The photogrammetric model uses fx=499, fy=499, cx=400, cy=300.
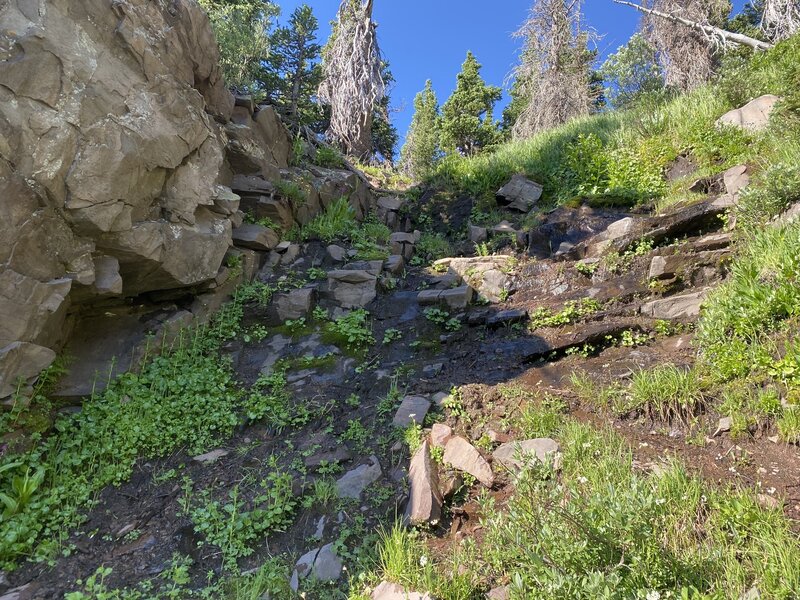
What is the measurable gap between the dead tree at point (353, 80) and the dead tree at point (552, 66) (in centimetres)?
415

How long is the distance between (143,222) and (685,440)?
5.47 metres

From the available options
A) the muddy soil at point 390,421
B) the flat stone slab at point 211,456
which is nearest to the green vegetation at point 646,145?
the muddy soil at point 390,421

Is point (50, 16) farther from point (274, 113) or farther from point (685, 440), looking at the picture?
point (685, 440)

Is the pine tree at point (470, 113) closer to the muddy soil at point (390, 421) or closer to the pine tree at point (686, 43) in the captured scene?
the pine tree at point (686, 43)

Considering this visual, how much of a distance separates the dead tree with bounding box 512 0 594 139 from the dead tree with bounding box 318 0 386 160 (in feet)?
13.6

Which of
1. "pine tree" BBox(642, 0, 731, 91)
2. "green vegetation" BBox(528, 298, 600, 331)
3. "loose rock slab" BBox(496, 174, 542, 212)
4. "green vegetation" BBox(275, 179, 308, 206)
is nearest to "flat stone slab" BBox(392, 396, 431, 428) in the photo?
"green vegetation" BBox(528, 298, 600, 331)

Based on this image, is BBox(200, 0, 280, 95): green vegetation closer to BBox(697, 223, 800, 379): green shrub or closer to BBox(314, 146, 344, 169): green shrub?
BBox(314, 146, 344, 169): green shrub

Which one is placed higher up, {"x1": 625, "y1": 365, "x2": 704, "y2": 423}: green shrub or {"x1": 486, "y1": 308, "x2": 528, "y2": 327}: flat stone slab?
{"x1": 486, "y1": 308, "x2": 528, "y2": 327}: flat stone slab

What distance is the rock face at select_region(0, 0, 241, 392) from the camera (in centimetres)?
428

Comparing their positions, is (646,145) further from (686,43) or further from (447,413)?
(447,413)

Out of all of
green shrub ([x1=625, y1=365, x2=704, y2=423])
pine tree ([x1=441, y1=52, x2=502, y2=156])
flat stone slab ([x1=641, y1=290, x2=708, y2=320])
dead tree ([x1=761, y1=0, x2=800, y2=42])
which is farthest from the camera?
pine tree ([x1=441, y1=52, x2=502, y2=156])

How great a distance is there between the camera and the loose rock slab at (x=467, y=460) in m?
3.74

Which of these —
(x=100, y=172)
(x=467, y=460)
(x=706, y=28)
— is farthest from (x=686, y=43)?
(x=100, y=172)

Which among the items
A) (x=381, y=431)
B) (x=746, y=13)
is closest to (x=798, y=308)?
(x=381, y=431)
